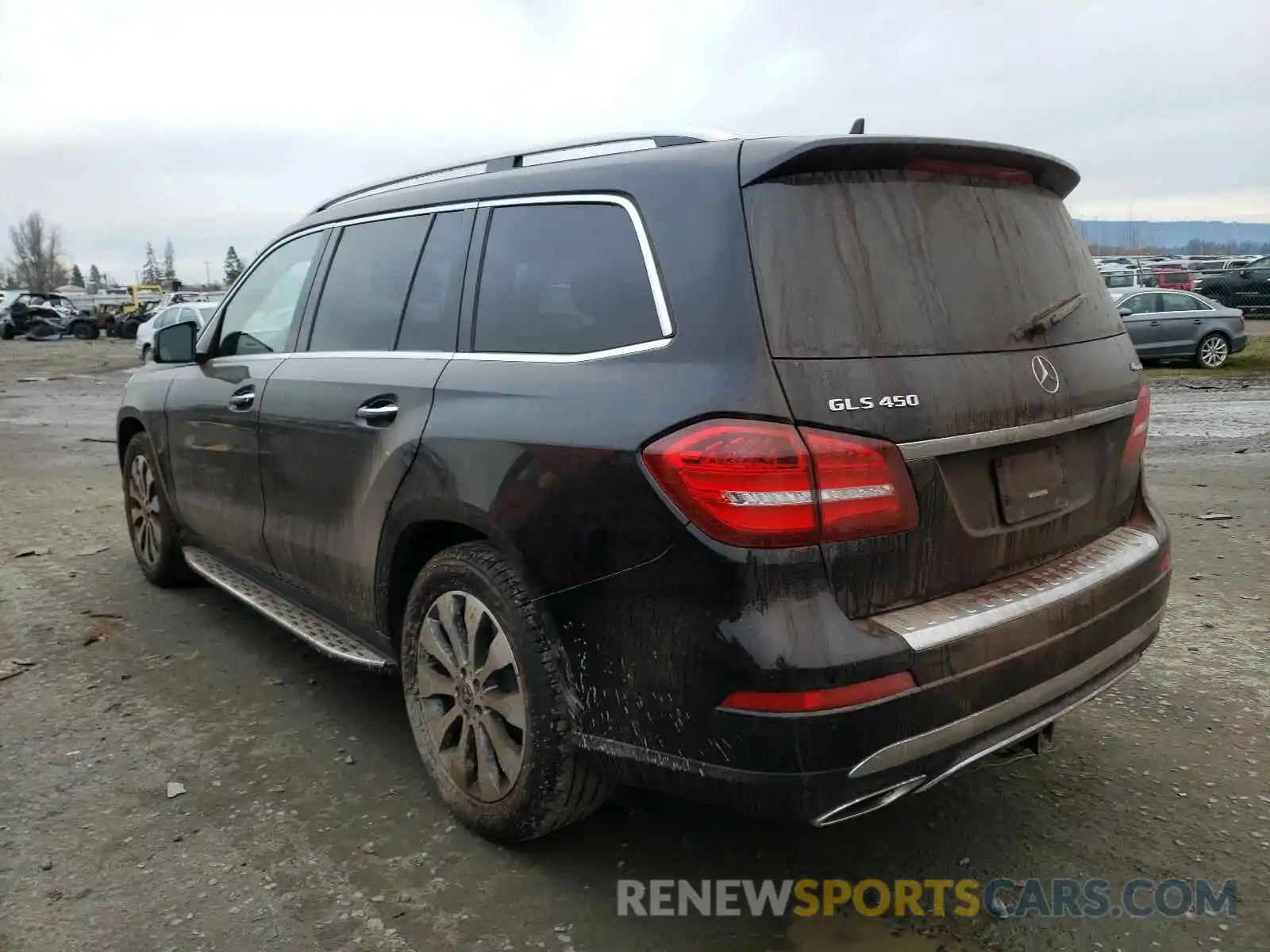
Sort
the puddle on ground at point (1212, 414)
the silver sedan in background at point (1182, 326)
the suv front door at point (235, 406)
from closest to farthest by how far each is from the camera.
→ the suv front door at point (235, 406) < the puddle on ground at point (1212, 414) < the silver sedan in background at point (1182, 326)

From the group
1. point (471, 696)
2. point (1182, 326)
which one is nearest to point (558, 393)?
point (471, 696)

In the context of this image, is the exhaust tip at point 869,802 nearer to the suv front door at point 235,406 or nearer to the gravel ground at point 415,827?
the gravel ground at point 415,827

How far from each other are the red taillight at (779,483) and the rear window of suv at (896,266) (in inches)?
8.4

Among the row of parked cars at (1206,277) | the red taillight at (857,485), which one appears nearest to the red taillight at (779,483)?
the red taillight at (857,485)

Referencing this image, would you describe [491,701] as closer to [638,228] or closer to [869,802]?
[869,802]

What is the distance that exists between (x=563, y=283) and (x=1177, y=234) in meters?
165

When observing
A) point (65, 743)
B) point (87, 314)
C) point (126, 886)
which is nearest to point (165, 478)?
point (65, 743)

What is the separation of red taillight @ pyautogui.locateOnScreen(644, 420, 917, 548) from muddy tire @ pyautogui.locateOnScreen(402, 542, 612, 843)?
61 cm

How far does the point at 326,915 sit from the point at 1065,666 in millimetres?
1936

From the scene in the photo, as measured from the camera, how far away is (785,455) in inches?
86.0

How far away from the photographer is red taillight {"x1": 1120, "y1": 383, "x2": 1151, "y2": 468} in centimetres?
299

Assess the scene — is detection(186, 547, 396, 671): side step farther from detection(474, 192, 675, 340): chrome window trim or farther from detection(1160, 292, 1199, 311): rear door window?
detection(1160, 292, 1199, 311): rear door window

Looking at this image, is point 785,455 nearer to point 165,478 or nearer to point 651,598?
point 651,598

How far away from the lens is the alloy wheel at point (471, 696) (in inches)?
108
